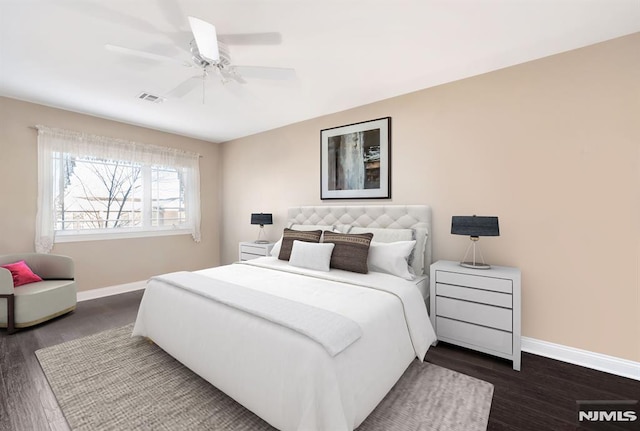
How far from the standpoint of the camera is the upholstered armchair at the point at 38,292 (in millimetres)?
2752

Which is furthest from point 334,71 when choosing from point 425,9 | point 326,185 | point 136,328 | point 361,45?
point 136,328

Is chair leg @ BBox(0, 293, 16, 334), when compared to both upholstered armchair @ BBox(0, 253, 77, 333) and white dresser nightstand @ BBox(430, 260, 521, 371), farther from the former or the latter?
white dresser nightstand @ BBox(430, 260, 521, 371)

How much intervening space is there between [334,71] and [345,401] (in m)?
2.70

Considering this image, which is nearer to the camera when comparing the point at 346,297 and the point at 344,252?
the point at 346,297

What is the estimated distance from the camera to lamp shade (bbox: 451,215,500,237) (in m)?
2.34

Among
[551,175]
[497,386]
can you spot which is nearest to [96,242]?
[497,386]

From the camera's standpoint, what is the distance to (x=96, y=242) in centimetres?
398

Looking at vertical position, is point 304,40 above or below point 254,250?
above

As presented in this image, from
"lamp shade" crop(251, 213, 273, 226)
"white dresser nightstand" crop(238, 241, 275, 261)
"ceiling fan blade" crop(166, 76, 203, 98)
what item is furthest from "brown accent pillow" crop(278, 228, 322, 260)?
"ceiling fan blade" crop(166, 76, 203, 98)

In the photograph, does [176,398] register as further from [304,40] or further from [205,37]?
[304,40]

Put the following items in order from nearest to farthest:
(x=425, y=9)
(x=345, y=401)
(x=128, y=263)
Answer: (x=345, y=401), (x=425, y=9), (x=128, y=263)

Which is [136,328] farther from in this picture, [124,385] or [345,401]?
[345,401]

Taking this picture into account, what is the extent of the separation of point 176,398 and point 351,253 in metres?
1.83

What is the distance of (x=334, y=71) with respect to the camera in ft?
8.78
